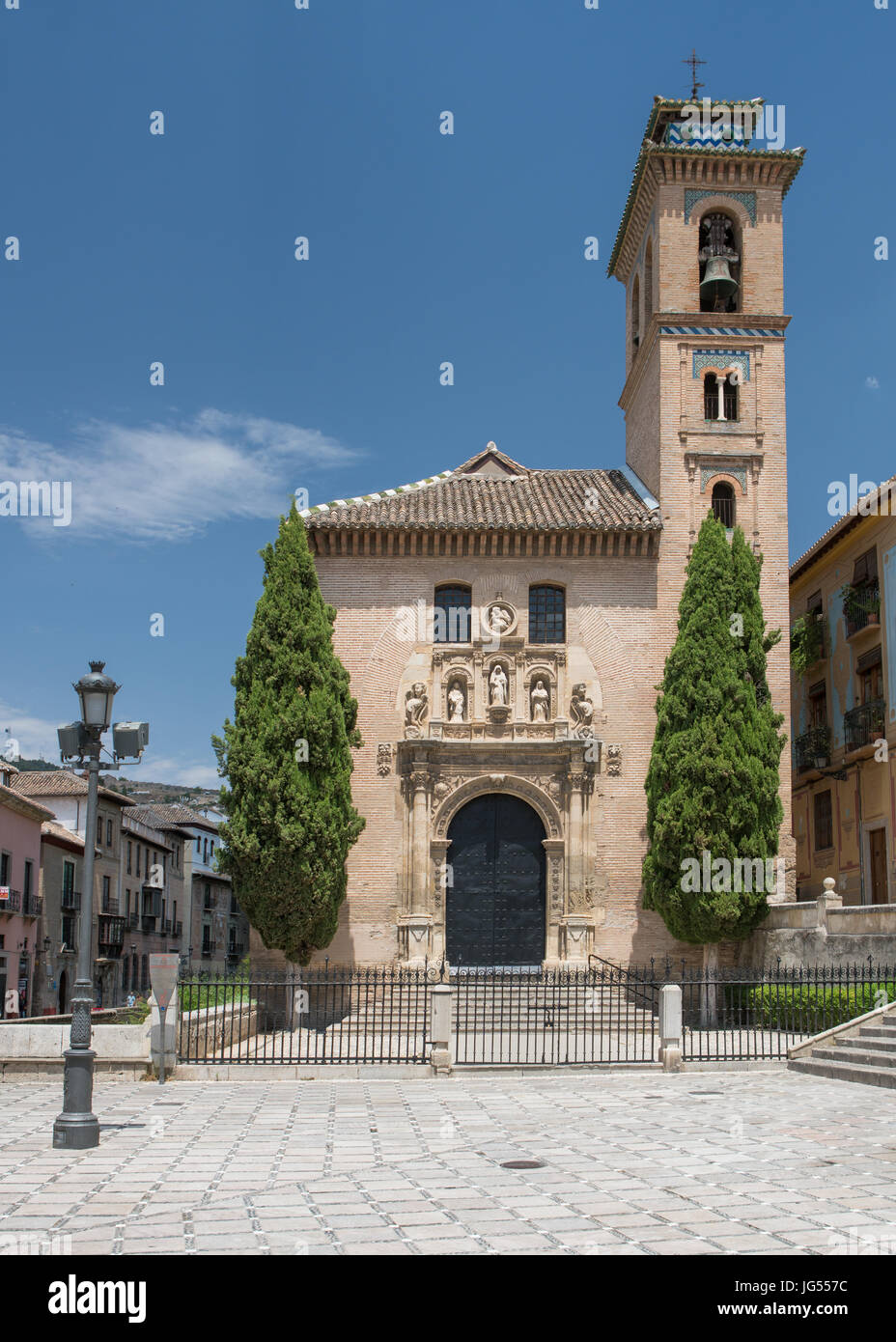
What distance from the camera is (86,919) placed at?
453 inches

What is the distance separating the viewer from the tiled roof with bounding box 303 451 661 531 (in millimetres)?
26953

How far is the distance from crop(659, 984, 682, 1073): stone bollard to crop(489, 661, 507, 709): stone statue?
950 cm

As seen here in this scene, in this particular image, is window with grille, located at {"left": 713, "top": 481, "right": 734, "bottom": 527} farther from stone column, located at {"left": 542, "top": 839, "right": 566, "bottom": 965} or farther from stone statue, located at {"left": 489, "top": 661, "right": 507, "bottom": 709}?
stone column, located at {"left": 542, "top": 839, "right": 566, "bottom": 965}

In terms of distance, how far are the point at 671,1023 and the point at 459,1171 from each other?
28.3 feet

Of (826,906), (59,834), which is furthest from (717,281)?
(59,834)

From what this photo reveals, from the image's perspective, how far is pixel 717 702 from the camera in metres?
24.2

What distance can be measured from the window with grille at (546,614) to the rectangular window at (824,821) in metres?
10.1

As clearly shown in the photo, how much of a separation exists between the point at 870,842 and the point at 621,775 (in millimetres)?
7537

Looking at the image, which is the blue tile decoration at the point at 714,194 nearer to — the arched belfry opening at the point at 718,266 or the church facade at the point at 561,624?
the church facade at the point at 561,624

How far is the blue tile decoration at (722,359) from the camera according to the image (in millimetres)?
28297

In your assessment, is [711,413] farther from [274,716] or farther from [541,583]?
[274,716]

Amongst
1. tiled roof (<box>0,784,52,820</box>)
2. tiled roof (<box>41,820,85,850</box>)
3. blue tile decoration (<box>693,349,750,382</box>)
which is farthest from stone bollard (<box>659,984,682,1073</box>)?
tiled roof (<box>41,820,85,850</box>)

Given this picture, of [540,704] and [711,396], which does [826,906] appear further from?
[711,396]

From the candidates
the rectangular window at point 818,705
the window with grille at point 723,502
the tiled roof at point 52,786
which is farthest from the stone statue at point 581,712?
the tiled roof at point 52,786
